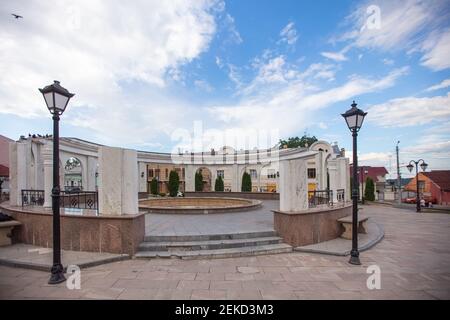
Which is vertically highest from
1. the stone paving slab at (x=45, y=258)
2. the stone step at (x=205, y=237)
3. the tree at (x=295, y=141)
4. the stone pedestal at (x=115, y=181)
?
the tree at (x=295, y=141)

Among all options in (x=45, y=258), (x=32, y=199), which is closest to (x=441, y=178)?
(x=45, y=258)

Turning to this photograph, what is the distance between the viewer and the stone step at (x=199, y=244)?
18.7ft

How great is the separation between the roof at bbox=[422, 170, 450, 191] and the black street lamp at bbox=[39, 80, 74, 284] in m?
42.9

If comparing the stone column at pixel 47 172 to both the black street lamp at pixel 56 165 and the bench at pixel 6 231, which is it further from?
the black street lamp at pixel 56 165

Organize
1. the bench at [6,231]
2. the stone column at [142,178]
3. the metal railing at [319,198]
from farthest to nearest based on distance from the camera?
1. the stone column at [142,178]
2. the metal railing at [319,198]
3. the bench at [6,231]

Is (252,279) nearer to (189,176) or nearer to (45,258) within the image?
(45,258)

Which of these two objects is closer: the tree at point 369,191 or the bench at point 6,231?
the bench at point 6,231

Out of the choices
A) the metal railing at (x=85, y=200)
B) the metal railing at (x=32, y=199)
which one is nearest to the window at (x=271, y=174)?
the metal railing at (x=85, y=200)

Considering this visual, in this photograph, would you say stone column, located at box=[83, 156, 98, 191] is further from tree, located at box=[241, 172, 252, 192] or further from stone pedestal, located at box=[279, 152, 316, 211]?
stone pedestal, located at box=[279, 152, 316, 211]

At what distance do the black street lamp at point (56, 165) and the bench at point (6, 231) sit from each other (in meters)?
3.46

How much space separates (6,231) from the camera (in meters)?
6.34

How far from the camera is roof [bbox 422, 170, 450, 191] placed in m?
31.4

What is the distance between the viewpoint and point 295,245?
6.22 meters
